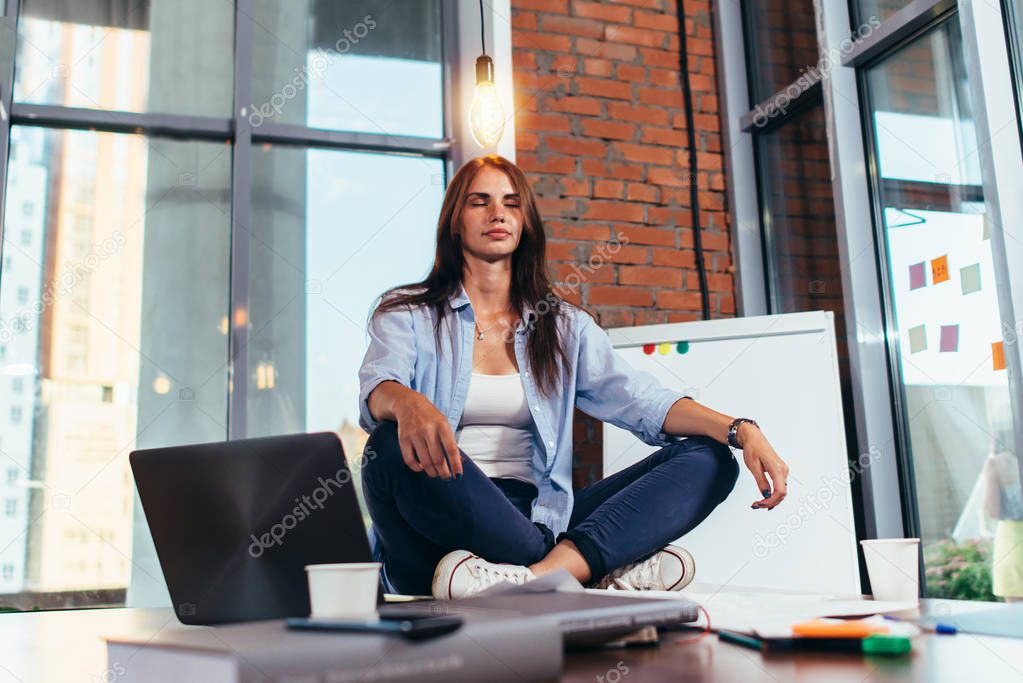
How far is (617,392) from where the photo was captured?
196cm

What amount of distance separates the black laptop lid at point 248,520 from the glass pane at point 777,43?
2751mm

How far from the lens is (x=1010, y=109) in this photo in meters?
2.36

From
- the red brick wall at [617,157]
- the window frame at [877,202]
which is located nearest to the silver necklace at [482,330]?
the red brick wall at [617,157]

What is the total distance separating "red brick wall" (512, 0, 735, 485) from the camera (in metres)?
3.17

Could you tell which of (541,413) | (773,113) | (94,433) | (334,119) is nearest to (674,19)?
(773,113)

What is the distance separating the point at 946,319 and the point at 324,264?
1965 millimetres

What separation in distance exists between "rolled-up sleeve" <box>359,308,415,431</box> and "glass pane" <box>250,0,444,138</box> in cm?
162

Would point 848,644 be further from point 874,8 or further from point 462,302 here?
point 874,8

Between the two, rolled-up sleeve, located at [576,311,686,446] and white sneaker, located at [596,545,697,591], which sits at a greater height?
rolled-up sleeve, located at [576,311,686,446]

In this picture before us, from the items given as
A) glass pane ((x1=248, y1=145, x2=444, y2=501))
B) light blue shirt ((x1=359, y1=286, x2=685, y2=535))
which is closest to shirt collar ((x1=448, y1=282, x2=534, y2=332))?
light blue shirt ((x1=359, y1=286, x2=685, y2=535))

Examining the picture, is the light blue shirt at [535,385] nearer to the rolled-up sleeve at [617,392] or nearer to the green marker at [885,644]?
the rolled-up sleeve at [617,392]

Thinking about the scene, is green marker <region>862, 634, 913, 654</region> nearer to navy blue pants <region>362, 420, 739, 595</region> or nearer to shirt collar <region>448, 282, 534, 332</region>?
navy blue pants <region>362, 420, 739, 595</region>

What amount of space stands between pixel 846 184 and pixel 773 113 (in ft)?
1.69

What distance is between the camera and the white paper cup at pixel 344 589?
663 millimetres
